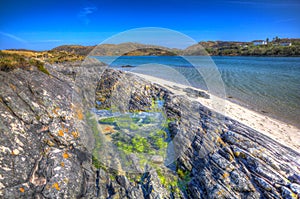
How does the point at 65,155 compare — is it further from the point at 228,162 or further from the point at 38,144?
the point at 228,162

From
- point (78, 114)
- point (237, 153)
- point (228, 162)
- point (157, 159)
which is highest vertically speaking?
point (78, 114)

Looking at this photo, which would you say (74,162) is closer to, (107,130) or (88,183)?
(88,183)

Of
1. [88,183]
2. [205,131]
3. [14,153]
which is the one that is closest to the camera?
[14,153]

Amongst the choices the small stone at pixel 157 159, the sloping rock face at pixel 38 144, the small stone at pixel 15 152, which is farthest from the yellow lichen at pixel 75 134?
the small stone at pixel 157 159

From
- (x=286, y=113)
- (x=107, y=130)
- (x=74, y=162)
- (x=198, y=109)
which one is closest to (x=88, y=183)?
(x=74, y=162)

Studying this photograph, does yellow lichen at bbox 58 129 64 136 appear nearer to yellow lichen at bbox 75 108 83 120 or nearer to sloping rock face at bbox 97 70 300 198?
yellow lichen at bbox 75 108 83 120

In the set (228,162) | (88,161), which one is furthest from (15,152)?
(228,162)

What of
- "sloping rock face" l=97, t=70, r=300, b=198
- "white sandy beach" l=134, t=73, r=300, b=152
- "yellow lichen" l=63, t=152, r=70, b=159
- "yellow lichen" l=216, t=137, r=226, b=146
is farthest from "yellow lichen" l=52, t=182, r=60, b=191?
"white sandy beach" l=134, t=73, r=300, b=152

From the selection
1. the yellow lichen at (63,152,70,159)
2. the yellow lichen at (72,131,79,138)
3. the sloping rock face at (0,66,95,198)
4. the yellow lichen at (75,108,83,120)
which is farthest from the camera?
the yellow lichen at (75,108,83,120)
